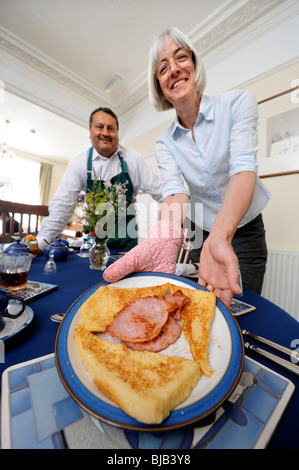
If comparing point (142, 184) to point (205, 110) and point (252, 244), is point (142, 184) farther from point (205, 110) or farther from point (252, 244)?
point (252, 244)

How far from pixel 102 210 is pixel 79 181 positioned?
2.98 feet

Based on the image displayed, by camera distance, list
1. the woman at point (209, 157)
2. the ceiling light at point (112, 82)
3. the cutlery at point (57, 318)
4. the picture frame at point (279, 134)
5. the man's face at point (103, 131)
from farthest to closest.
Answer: the ceiling light at point (112, 82) → the picture frame at point (279, 134) → the man's face at point (103, 131) → the woman at point (209, 157) → the cutlery at point (57, 318)

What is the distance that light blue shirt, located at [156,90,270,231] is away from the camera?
930 millimetres

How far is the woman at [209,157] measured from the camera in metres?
0.80

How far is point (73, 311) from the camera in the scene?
17.4 inches

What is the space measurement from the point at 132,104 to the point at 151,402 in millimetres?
4549

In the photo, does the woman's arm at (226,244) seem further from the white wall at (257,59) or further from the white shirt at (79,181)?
the white wall at (257,59)

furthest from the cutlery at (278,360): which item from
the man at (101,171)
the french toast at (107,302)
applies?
the man at (101,171)

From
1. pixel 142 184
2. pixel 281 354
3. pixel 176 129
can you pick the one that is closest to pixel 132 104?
pixel 142 184

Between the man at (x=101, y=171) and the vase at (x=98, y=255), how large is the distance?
55 cm

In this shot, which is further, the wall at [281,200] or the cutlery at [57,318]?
the wall at [281,200]

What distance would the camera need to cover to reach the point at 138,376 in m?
0.33

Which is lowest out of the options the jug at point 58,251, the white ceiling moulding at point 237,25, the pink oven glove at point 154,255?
the jug at point 58,251

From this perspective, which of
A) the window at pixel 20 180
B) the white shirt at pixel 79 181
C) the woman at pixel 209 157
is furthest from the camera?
the window at pixel 20 180
